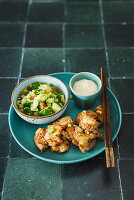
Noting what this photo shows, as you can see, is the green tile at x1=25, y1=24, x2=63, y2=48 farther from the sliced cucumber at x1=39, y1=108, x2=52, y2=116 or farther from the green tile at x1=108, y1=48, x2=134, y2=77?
the sliced cucumber at x1=39, y1=108, x2=52, y2=116

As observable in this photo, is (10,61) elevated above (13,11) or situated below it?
below

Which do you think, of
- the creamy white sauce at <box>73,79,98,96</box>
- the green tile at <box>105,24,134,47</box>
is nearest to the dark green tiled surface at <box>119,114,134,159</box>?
the creamy white sauce at <box>73,79,98,96</box>

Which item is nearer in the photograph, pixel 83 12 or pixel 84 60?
pixel 84 60

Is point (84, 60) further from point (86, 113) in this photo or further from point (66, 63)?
point (86, 113)

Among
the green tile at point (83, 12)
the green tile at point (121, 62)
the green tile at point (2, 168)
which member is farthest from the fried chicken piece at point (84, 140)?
the green tile at point (83, 12)

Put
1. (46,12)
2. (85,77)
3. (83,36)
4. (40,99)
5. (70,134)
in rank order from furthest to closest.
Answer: (46,12) < (83,36) < (85,77) < (40,99) < (70,134)

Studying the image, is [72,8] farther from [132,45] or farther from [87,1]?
[132,45]

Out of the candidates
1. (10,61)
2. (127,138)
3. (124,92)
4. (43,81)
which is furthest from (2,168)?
(124,92)

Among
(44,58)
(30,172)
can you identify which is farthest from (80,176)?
(44,58)
